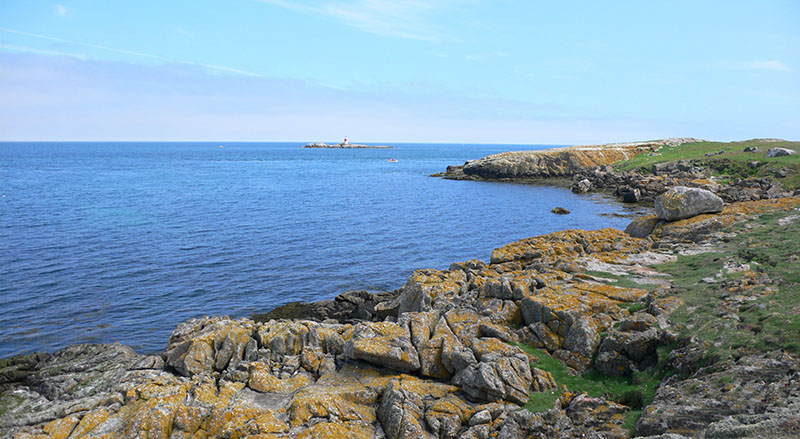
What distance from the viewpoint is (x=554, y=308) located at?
64.5 feet

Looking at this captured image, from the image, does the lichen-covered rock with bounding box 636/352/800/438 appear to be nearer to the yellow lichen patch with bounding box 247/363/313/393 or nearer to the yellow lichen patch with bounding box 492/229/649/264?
the yellow lichen patch with bounding box 247/363/313/393

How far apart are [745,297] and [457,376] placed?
1172 centimetres

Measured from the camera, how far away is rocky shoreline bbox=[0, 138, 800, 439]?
528 inches

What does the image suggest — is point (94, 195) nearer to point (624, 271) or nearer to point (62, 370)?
point (62, 370)

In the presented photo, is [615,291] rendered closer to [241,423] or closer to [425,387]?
[425,387]

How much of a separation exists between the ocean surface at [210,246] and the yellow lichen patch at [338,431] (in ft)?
56.1

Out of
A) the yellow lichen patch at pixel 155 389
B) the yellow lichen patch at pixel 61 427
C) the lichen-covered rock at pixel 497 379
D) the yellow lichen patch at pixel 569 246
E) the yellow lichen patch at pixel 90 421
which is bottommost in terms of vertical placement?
the yellow lichen patch at pixel 61 427

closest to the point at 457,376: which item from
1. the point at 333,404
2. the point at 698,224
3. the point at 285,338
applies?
the point at 333,404

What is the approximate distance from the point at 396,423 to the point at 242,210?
66.3 metres

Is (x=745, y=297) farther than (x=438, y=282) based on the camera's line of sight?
No

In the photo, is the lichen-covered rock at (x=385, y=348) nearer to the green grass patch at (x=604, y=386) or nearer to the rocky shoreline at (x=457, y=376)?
the rocky shoreline at (x=457, y=376)

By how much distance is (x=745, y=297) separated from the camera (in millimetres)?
17891

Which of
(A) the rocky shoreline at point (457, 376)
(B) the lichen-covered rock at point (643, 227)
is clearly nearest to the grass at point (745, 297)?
(A) the rocky shoreline at point (457, 376)

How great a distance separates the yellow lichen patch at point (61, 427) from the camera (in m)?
14.4
